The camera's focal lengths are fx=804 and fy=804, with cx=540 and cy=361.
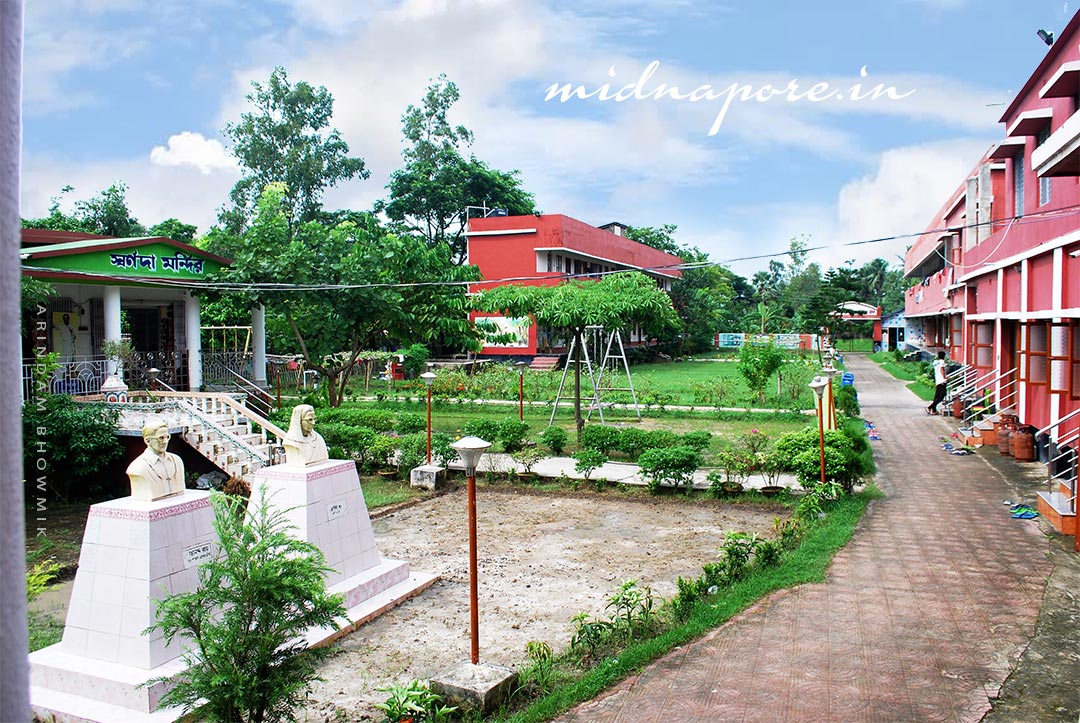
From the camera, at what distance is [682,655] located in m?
6.68

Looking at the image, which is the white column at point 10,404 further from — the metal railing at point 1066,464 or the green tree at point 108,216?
the green tree at point 108,216

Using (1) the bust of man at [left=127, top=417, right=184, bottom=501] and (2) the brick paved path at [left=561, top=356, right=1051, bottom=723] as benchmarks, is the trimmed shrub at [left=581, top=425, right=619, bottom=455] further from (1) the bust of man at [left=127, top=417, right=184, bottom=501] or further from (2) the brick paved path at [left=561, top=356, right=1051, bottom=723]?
(1) the bust of man at [left=127, top=417, right=184, bottom=501]

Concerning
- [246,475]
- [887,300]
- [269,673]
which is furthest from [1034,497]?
[887,300]

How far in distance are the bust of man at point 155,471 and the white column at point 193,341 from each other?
466 inches

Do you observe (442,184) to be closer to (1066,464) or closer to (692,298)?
(692,298)

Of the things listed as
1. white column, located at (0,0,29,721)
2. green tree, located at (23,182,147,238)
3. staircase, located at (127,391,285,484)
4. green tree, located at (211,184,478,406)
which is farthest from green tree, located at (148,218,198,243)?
white column, located at (0,0,29,721)

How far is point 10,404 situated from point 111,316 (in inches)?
660

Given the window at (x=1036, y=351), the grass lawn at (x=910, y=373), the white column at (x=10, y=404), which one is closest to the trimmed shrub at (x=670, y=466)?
the window at (x=1036, y=351)

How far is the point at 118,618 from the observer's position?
21.2ft

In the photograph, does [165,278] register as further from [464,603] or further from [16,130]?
[16,130]

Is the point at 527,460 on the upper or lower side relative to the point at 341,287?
lower

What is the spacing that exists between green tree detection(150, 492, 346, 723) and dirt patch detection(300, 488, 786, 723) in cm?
122

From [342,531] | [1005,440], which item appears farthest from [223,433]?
[1005,440]

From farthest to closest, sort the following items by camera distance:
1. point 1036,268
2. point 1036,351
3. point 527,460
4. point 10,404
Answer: point 1036,351
point 1036,268
point 527,460
point 10,404
